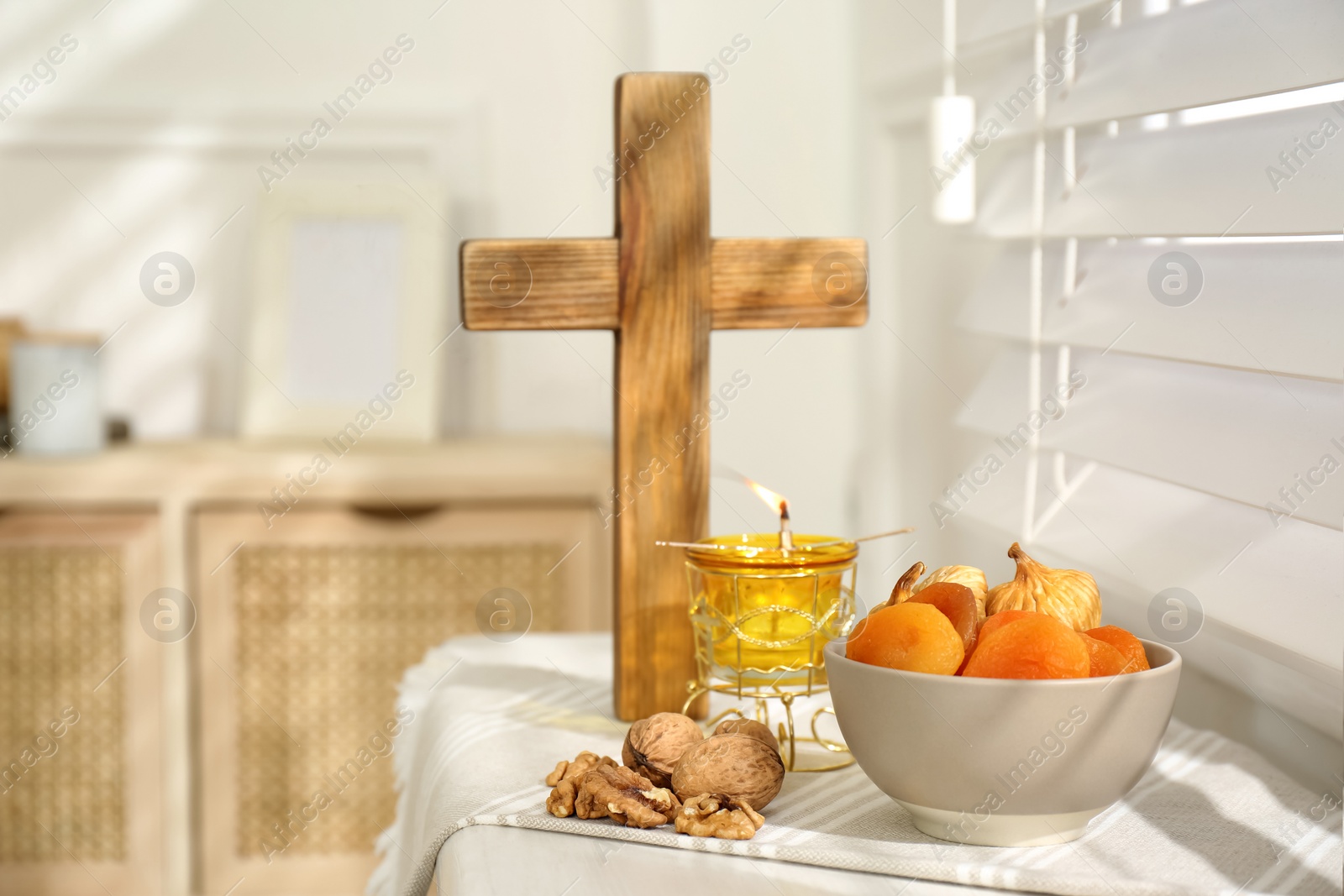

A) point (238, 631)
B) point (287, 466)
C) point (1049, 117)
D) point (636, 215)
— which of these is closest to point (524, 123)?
point (287, 466)

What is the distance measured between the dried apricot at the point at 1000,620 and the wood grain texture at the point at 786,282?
0.31m

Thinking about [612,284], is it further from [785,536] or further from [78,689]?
[78,689]

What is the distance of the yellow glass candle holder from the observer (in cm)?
72

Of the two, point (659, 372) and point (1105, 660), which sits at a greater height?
point (659, 372)

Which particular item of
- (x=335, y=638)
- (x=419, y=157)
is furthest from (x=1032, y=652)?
(x=419, y=157)

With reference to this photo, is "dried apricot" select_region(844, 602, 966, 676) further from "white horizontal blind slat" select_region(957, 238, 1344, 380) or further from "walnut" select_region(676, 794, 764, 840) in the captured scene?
"white horizontal blind slat" select_region(957, 238, 1344, 380)

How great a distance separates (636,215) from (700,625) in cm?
29

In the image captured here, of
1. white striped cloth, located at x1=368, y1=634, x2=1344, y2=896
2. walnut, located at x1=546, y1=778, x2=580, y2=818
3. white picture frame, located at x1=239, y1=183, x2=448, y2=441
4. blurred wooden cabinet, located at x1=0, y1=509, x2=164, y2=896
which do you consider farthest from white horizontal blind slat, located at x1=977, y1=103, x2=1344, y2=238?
blurred wooden cabinet, located at x1=0, y1=509, x2=164, y2=896

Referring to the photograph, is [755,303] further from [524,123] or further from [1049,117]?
[524,123]

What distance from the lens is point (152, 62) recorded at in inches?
86.3

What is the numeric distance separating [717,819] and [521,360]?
1.75m

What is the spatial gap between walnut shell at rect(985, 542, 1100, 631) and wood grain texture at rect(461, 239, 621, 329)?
1.08 feet

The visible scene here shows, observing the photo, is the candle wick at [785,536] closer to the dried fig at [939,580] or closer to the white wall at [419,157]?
the dried fig at [939,580]

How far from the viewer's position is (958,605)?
0.60 metres
